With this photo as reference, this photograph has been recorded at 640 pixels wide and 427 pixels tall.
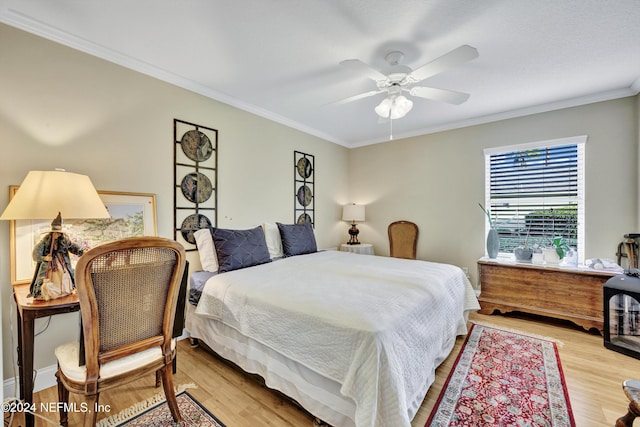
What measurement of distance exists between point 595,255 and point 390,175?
8.99 feet

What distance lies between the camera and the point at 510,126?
3.64 m

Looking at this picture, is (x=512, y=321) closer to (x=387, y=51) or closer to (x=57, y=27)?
(x=387, y=51)

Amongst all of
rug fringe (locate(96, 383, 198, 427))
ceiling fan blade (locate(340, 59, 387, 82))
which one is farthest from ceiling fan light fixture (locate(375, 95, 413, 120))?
rug fringe (locate(96, 383, 198, 427))

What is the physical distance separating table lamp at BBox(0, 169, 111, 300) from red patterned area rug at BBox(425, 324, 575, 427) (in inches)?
99.0

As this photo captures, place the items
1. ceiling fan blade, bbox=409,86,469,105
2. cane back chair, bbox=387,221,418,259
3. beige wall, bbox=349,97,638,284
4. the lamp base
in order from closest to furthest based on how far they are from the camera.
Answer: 1. ceiling fan blade, bbox=409,86,469,105
2. beige wall, bbox=349,97,638,284
3. cane back chair, bbox=387,221,418,259
4. the lamp base

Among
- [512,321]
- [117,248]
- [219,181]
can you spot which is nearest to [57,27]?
[219,181]

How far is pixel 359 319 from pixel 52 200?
1.94 m

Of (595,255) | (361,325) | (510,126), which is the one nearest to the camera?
(361,325)

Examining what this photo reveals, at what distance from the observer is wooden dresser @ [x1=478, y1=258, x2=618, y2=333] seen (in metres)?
2.80

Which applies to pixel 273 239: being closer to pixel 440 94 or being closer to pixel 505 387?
pixel 440 94

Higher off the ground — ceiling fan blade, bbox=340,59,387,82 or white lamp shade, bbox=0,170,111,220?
ceiling fan blade, bbox=340,59,387,82

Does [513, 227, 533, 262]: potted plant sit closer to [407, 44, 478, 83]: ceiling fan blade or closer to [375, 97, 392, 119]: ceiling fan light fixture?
[375, 97, 392, 119]: ceiling fan light fixture

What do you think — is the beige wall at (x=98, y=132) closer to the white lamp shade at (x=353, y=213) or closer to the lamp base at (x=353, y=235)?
the white lamp shade at (x=353, y=213)

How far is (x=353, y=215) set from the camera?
4.78 metres
